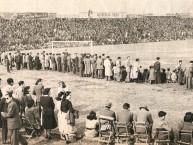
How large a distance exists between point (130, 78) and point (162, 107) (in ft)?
16.9

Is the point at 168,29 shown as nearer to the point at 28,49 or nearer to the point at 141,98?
the point at 28,49

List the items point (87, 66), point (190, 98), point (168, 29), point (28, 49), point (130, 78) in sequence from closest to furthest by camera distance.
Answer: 1. point (190, 98)
2. point (130, 78)
3. point (87, 66)
4. point (28, 49)
5. point (168, 29)

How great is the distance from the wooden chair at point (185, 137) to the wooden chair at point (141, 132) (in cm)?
76

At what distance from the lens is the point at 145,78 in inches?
713

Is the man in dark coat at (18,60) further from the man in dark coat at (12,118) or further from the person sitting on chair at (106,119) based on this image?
the man in dark coat at (12,118)

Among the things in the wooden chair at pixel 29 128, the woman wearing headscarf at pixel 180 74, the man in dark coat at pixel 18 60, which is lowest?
the wooden chair at pixel 29 128

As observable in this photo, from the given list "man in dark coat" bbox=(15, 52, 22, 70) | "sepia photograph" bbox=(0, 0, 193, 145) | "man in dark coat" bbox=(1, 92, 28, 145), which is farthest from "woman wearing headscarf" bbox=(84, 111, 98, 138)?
"man in dark coat" bbox=(15, 52, 22, 70)

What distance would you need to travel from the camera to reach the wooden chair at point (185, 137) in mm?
7758

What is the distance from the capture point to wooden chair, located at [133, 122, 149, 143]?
27.1ft

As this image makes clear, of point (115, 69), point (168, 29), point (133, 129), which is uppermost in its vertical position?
point (168, 29)

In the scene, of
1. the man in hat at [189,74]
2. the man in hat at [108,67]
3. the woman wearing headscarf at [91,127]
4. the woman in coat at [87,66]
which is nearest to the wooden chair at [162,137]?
the woman wearing headscarf at [91,127]

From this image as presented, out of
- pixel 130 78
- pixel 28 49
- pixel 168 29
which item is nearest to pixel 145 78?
pixel 130 78

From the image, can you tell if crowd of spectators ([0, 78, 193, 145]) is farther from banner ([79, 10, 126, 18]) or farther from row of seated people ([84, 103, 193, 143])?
banner ([79, 10, 126, 18])

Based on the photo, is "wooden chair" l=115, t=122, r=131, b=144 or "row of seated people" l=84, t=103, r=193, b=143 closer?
"row of seated people" l=84, t=103, r=193, b=143
